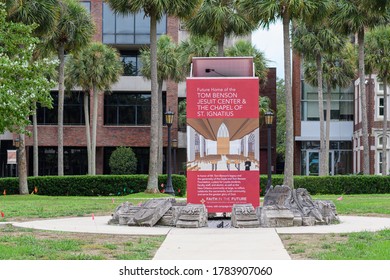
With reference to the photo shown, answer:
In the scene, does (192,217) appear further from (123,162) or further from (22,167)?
(123,162)

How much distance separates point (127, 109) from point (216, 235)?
4150 cm

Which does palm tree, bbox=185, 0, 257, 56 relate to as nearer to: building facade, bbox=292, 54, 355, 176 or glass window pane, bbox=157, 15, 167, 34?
glass window pane, bbox=157, 15, 167, 34

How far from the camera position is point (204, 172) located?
1673 centimetres

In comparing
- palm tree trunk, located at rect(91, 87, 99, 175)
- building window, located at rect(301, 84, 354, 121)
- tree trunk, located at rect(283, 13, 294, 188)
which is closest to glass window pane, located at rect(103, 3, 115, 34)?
palm tree trunk, located at rect(91, 87, 99, 175)

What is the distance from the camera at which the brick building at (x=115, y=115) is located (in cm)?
5306

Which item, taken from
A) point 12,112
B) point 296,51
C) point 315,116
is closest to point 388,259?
point 12,112

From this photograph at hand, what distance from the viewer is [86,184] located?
37.9 metres

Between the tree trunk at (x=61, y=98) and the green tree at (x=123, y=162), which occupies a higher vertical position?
the tree trunk at (x=61, y=98)

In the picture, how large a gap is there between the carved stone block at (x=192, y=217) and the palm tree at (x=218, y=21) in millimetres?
20129

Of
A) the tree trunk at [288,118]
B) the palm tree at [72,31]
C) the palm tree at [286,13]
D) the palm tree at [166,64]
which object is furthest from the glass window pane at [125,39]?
the tree trunk at [288,118]

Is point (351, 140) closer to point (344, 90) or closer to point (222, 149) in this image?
point (344, 90)

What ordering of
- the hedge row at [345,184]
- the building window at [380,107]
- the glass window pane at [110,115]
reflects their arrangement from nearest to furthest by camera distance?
the hedge row at [345,184], the building window at [380,107], the glass window pane at [110,115]

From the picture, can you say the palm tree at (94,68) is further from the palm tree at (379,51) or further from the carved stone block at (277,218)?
the carved stone block at (277,218)

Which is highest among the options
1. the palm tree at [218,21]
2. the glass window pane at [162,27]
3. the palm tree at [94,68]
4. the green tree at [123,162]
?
the glass window pane at [162,27]
